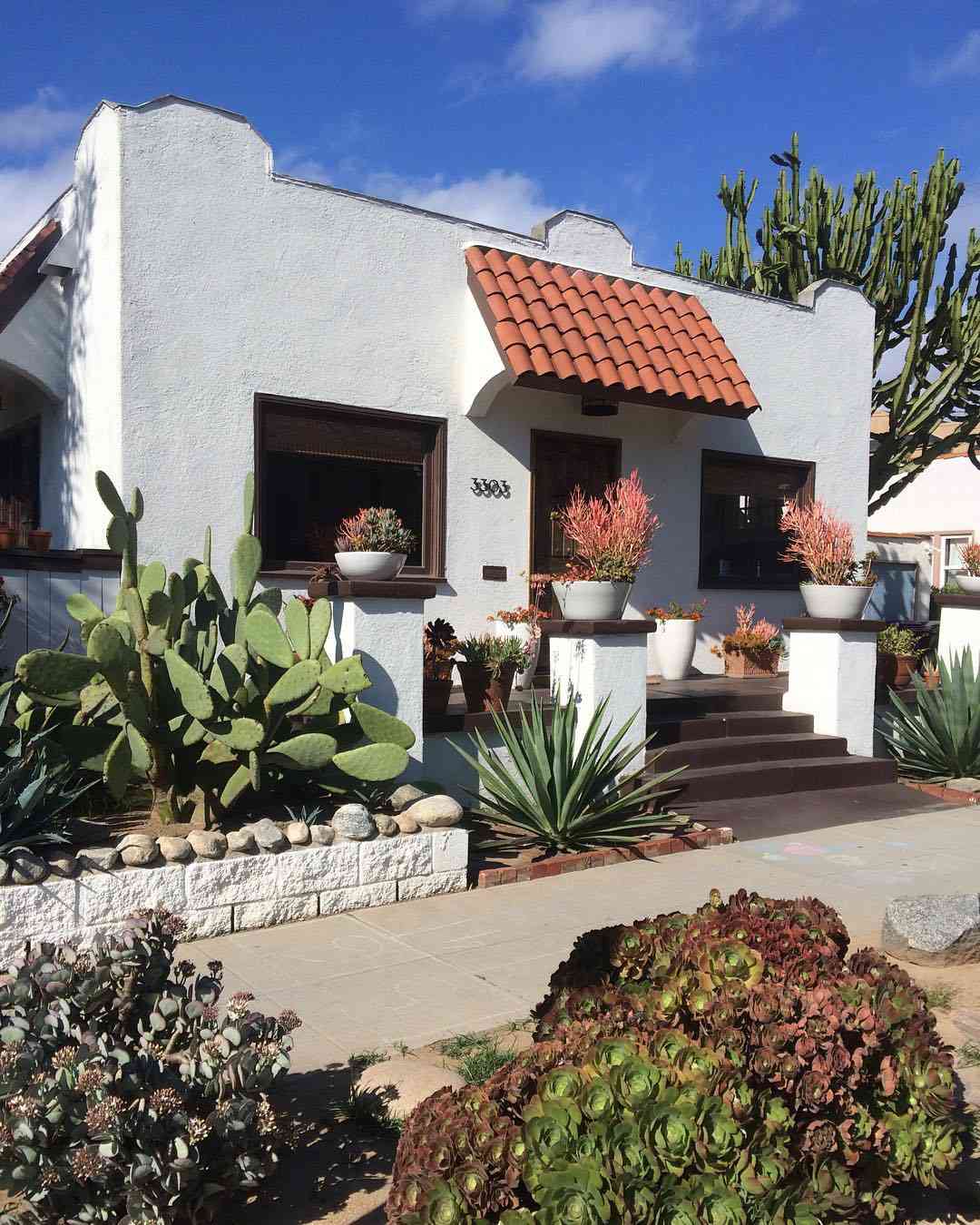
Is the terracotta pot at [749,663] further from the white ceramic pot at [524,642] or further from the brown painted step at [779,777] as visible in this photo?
the white ceramic pot at [524,642]

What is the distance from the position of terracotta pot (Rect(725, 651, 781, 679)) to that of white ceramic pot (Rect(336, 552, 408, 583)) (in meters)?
5.73

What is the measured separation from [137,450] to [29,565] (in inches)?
51.1

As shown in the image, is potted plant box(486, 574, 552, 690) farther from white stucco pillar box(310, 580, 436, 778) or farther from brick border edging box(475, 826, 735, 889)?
brick border edging box(475, 826, 735, 889)

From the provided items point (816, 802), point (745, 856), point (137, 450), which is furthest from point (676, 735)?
point (137, 450)

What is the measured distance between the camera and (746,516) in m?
12.5

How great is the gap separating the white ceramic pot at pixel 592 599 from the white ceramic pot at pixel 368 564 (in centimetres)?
151

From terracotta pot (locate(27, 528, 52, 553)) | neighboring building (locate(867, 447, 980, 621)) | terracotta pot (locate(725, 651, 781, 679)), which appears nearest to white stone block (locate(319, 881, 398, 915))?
terracotta pot (locate(27, 528, 52, 553))

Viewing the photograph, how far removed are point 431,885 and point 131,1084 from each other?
143 inches

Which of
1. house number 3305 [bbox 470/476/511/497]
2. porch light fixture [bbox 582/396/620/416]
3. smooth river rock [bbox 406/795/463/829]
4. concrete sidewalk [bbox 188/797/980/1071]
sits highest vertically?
porch light fixture [bbox 582/396/620/416]

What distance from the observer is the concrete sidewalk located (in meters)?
4.57

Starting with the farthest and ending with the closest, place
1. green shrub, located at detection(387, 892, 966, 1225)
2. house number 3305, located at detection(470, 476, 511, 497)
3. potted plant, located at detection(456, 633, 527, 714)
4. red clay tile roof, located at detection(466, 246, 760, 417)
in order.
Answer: house number 3305, located at detection(470, 476, 511, 497), red clay tile roof, located at detection(466, 246, 760, 417), potted plant, located at detection(456, 633, 527, 714), green shrub, located at detection(387, 892, 966, 1225)

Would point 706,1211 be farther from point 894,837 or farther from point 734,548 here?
point 734,548

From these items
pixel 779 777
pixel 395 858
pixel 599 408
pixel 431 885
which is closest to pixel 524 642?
pixel 779 777

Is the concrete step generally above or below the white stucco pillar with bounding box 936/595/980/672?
below
